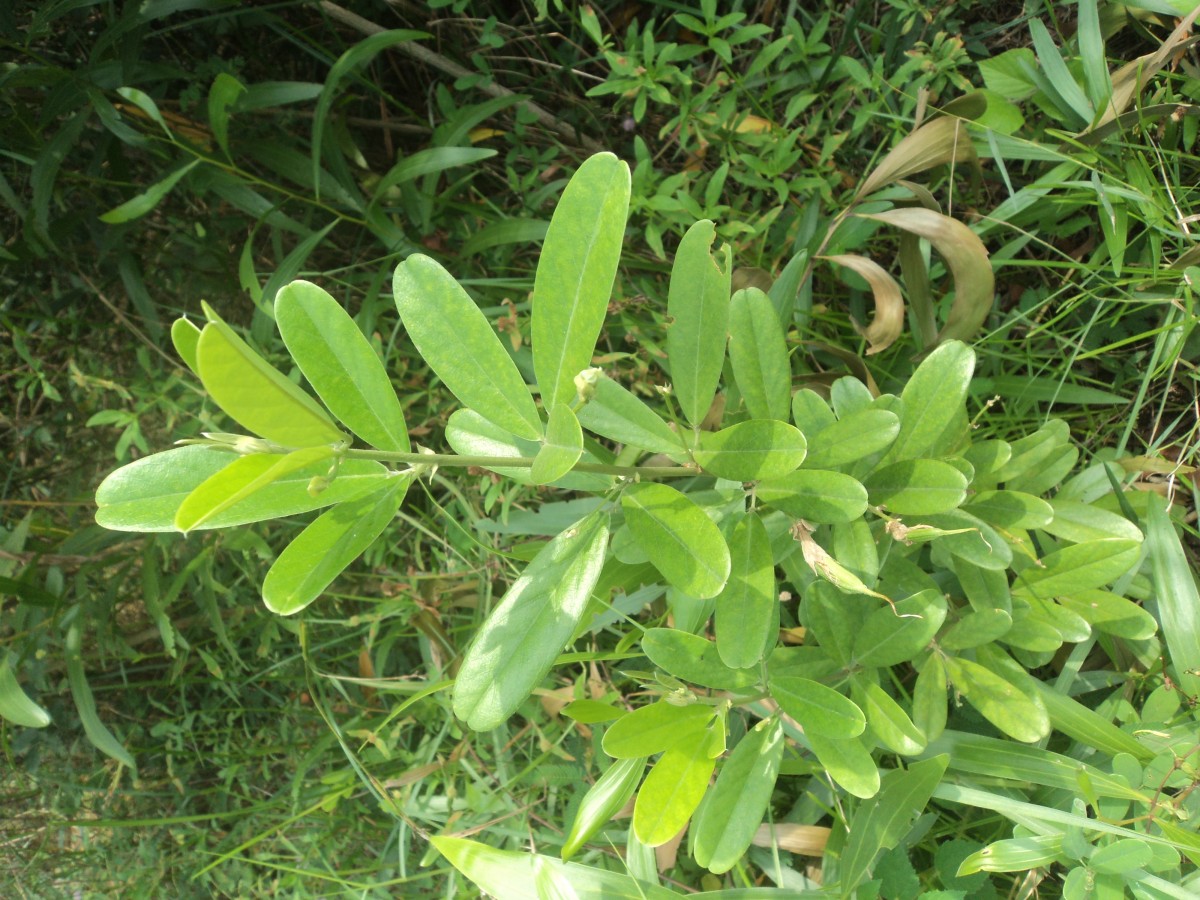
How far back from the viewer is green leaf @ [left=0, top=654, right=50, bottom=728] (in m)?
1.80

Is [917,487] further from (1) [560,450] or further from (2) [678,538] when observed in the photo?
(1) [560,450]

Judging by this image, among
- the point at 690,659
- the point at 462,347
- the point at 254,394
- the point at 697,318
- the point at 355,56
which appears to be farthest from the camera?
the point at 355,56

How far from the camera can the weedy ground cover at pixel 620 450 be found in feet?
3.03

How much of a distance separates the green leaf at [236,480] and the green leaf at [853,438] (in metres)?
0.64

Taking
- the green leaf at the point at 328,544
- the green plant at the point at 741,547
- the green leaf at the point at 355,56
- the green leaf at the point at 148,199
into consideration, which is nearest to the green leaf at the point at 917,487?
the green plant at the point at 741,547

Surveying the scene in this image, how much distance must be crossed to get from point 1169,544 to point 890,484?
593 mm

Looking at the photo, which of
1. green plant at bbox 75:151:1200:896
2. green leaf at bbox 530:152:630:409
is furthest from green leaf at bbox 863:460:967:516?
green leaf at bbox 530:152:630:409

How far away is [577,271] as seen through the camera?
0.87 metres

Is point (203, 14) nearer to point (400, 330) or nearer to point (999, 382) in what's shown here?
point (400, 330)

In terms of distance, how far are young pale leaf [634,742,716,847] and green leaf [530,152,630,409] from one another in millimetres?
497

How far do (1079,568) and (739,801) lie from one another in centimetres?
60

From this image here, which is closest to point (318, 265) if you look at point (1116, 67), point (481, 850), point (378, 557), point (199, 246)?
point (199, 246)

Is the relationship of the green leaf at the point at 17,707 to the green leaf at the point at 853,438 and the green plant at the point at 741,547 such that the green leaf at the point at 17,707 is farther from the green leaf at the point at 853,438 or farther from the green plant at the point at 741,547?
the green leaf at the point at 853,438

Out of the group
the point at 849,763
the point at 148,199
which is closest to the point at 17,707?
the point at 148,199
